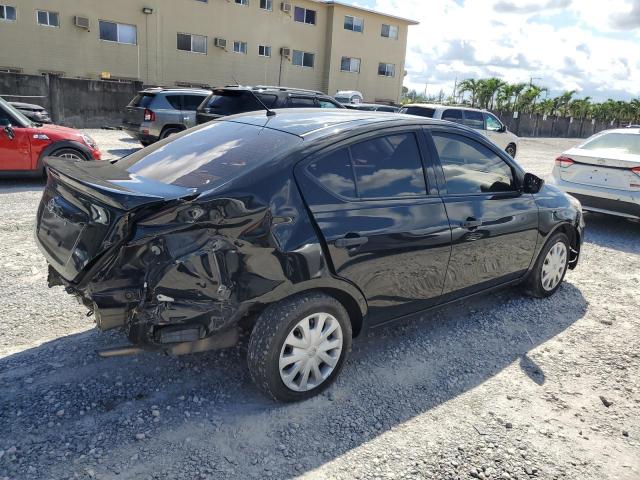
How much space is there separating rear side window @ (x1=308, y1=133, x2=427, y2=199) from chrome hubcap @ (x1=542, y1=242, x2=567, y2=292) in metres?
1.95

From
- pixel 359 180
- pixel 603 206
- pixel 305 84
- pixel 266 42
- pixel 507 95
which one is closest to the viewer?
pixel 359 180

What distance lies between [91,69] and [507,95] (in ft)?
116

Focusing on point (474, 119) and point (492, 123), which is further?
point (492, 123)

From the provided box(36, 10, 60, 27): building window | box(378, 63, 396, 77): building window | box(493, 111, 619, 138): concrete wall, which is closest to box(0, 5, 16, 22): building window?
box(36, 10, 60, 27): building window

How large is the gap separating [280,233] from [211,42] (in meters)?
28.9

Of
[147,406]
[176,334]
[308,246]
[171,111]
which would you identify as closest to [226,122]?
[308,246]

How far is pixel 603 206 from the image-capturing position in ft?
24.7

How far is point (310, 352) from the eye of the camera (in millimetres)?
3045

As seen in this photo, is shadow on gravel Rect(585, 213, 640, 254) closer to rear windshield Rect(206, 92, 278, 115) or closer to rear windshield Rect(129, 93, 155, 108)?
rear windshield Rect(206, 92, 278, 115)

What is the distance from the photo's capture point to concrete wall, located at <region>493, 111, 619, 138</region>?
37781mm

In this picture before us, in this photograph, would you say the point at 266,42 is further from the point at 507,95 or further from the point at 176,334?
the point at 176,334

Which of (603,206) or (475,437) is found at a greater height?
(603,206)

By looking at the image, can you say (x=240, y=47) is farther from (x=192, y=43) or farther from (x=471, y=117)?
(x=471, y=117)

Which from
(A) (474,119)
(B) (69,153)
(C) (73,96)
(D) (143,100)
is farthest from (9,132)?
(C) (73,96)
